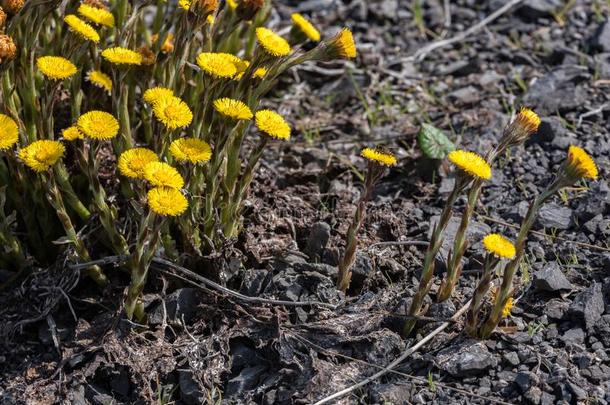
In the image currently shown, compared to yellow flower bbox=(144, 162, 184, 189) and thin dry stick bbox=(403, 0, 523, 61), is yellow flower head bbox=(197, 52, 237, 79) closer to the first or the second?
yellow flower bbox=(144, 162, 184, 189)

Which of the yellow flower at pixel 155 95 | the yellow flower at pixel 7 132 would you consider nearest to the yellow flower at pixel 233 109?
the yellow flower at pixel 155 95

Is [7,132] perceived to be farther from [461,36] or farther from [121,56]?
[461,36]

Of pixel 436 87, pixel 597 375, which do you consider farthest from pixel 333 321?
pixel 436 87

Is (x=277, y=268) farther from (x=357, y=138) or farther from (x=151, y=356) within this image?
(x=357, y=138)

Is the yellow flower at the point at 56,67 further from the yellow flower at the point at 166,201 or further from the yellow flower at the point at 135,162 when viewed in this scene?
the yellow flower at the point at 166,201

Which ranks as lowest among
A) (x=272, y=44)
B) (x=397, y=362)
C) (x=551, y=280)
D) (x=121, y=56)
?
(x=397, y=362)

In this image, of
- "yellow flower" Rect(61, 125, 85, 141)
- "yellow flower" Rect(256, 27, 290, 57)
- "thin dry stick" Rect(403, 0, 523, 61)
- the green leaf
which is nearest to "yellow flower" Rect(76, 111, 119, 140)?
"yellow flower" Rect(61, 125, 85, 141)

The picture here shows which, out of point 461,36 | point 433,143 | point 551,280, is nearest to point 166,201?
point 551,280

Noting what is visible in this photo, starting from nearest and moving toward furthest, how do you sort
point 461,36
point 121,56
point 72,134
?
point 72,134, point 121,56, point 461,36
